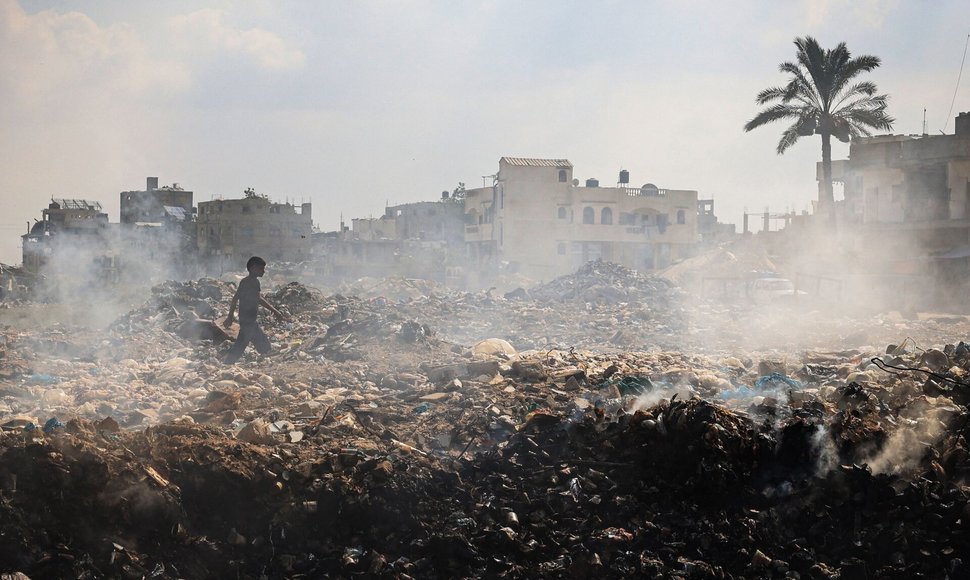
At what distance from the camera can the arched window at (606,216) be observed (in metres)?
45.0

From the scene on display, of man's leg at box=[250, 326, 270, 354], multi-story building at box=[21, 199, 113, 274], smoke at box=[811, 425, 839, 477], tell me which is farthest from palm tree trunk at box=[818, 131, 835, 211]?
multi-story building at box=[21, 199, 113, 274]

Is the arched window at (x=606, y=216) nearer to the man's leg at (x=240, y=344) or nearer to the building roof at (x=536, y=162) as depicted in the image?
the building roof at (x=536, y=162)

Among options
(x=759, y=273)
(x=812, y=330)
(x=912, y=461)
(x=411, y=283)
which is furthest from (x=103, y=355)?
(x=759, y=273)

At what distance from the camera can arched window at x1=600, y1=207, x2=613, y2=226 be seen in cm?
4503

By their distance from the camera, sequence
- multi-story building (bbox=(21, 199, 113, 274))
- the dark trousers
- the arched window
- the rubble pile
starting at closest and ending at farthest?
the dark trousers
the rubble pile
multi-story building (bbox=(21, 199, 113, 274))
the arched window

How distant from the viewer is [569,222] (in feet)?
145

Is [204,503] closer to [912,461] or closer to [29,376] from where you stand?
[912,461]

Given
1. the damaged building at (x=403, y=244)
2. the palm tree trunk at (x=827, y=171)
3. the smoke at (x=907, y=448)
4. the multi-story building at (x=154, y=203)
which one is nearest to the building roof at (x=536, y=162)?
the damaged building at (x=403, y=244)

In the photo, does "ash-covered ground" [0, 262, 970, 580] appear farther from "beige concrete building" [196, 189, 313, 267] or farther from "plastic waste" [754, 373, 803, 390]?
"beige concrete building" [196, 189, 313, 267]

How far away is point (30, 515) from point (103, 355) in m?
8.68

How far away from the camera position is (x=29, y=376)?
9.97 m

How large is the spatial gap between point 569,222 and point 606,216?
2306 millimetres

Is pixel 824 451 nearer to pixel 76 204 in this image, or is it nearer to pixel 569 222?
pixel 569 222

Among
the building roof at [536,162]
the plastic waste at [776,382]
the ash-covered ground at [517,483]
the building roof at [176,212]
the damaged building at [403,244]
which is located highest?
the building roof at [536,162]
